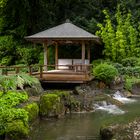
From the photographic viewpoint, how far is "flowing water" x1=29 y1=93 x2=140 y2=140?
13.7m

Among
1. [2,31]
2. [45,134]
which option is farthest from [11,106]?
[2,31]

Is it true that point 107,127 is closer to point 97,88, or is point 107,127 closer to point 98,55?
point 97,88

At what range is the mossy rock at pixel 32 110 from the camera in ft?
49.5

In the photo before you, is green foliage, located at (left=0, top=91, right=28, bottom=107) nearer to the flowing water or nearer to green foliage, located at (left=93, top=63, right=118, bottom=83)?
the flowing water

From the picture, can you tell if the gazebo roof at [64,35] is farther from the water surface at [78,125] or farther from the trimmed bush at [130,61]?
the water surface at [78,125]

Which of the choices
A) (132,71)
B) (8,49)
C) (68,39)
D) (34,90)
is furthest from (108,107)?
(8,49)

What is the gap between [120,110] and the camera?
18.7 meters

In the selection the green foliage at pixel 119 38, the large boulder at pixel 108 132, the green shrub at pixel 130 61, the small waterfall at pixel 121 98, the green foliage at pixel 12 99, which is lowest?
the small waterfall at pixel 121 98

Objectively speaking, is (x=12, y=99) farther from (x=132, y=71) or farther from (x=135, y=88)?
(x=132, y=71)

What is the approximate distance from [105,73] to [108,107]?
4493mm

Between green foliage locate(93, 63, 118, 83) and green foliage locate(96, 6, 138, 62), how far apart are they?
6492 mm

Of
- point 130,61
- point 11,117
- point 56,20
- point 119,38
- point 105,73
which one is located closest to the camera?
point 11,117

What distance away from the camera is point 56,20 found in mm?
34406

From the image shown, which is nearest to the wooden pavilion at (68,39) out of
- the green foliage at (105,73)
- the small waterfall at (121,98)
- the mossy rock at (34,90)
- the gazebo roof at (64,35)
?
the gazebo roof at (64,35)
